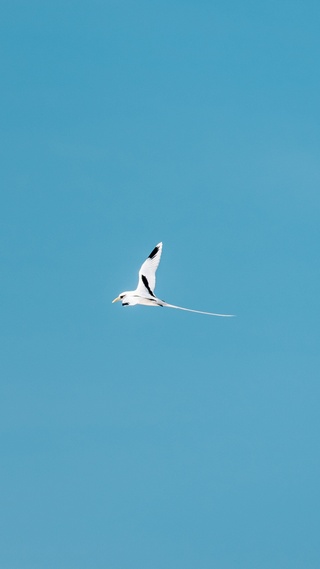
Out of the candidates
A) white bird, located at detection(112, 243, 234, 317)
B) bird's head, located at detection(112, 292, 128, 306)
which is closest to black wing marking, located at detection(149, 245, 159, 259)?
white bird, located at detection(112, 243, 234, 317)

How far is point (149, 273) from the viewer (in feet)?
182

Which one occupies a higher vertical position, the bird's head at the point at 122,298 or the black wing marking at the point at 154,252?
the black wing marking at the point at 154,252

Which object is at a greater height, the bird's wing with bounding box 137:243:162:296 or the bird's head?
the bird's wing with bounding box 137:243:162:296

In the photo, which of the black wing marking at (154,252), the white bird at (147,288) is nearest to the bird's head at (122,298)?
the white bird at (147,288)

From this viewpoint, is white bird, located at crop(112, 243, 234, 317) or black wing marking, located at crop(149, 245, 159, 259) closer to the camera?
white bird, located at crop(112, 243, 234, 317)

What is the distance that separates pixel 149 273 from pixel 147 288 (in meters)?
2.12

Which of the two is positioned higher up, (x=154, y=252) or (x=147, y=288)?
(x=154, y=252)

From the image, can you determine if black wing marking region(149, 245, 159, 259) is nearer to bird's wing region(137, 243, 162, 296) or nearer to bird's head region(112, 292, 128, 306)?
bird's wing region(137, 243, 162, 296)

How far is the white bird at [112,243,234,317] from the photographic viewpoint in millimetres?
51250

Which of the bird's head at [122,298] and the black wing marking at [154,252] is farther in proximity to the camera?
the black wing marking at [154,252]

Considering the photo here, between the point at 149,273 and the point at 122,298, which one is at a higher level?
the point at 149,273

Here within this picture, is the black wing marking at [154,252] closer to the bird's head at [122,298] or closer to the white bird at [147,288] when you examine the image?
the white bird at [147,288]

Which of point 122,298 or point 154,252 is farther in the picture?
point 154,252

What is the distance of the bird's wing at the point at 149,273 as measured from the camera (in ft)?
175
